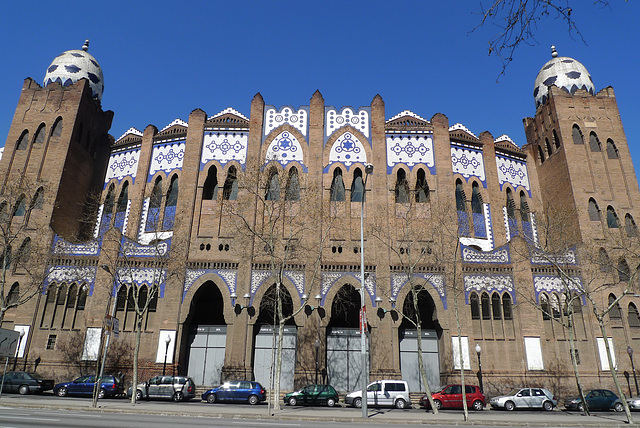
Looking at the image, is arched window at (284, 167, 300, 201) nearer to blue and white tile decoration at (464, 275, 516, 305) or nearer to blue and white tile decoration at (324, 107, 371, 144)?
blue and white tile decoration at (324, 107, 371, 144)

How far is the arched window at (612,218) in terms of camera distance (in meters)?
28.3

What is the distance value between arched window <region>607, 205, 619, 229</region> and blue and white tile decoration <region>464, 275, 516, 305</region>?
26.0ft

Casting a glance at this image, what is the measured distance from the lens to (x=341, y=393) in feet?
83.7

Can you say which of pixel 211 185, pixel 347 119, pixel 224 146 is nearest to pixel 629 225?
pixel 347 119

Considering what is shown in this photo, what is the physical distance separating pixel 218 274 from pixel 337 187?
904cm

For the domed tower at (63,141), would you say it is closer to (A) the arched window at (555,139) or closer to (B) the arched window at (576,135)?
(A) the arched window at (555,139)

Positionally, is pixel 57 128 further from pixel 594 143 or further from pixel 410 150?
pixel 594 143

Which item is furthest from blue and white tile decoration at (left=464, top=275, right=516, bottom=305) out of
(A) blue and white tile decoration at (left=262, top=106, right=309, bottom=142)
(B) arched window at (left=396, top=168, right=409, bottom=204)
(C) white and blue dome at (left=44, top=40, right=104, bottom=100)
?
(C) white and blue dome at (left=44, top=40, right=104, bottom=100)

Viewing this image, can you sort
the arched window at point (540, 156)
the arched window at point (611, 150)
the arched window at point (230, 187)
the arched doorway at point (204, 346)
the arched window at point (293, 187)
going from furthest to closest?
the arched window at point (540, 156)
the arched window at point (611, 150)
the arched window at point (230, 187)
the arched window at point (293, 187)
the arched doorway at point (204, 346)

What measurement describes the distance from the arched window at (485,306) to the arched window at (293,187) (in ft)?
39.9

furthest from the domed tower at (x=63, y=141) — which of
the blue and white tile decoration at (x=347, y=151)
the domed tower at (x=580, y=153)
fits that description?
the domed tower at (x=580, y=153)

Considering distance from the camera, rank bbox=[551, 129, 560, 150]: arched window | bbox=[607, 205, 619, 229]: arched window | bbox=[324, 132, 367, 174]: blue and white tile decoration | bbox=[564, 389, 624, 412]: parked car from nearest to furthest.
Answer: bbox=[564, 389, 624, 412]: parked car → bbox=[607, 205, 619, 229]: arched window → bbox=[324, 132, 367, 174]: blue and white tile decoration → bbox=[551, 129, 560, 150]: arched window

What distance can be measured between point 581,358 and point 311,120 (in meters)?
20.9

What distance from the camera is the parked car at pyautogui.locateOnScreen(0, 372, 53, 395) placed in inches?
891
